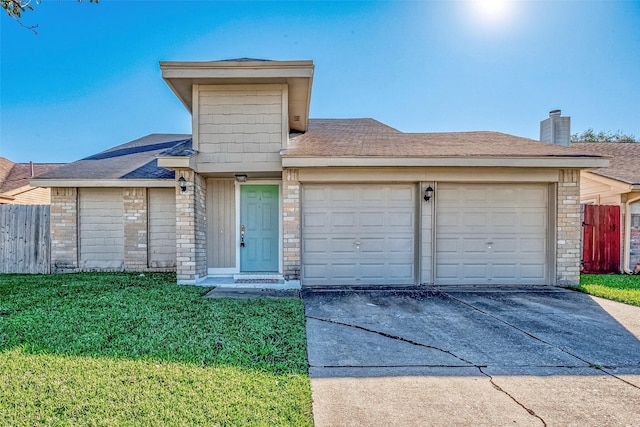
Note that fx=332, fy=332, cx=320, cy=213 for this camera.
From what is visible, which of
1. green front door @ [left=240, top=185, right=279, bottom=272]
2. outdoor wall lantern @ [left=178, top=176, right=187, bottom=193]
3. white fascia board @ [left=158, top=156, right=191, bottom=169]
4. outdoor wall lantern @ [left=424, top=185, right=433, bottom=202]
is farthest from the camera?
green front door @ [left=240, top=185, right=279, bottom=272]

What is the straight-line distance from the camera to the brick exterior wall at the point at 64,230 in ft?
28.8

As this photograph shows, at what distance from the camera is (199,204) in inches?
288

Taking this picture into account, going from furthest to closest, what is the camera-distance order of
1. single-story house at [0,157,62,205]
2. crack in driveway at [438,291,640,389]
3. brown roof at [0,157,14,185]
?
brown roof at [0,157,14,185] < single-story house at [0,157,62,205] < crack in driveway at [438,291,640,389]

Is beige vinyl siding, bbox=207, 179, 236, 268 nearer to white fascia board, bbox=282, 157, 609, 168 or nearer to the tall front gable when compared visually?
the tall front gable

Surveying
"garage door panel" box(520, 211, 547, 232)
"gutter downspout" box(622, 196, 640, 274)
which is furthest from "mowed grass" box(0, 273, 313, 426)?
"gutter downspout" box(622, 196, 640, 274)

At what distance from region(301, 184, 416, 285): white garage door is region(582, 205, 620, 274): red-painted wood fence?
223 inches

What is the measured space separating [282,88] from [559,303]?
21.8 feet

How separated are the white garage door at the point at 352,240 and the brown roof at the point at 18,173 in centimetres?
1329

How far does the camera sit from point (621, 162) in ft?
35.3

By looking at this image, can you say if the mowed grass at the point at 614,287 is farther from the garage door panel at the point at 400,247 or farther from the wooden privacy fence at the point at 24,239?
the wooden privacy fence at the point at 24,239

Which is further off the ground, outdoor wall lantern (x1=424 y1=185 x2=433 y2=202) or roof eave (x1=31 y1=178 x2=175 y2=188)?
roof eave (x1=31 y1=178 x2=175 y2=188)

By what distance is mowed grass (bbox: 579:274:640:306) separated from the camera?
605 cm

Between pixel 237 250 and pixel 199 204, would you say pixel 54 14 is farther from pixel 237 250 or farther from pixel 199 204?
pixel 237 250

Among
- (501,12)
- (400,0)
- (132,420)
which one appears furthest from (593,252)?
(132,420)
